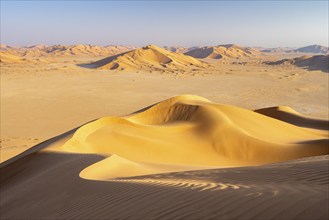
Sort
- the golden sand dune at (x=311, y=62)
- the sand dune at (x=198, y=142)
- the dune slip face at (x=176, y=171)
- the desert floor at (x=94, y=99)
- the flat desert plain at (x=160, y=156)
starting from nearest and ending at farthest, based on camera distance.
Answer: the dune slip face at (x=176, y=171), the flat desert plain at (x=160, y=156), the sand dune at (x=198, y=142), the desert floor at (x=94, y=99), the golden sand dune at (x=311, y=62)

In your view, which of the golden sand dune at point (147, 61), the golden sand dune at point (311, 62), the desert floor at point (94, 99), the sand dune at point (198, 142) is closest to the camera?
the sand dune at point (198, 142)

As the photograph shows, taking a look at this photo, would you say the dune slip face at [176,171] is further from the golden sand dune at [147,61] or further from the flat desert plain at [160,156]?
the golden sand dune at [147,61]

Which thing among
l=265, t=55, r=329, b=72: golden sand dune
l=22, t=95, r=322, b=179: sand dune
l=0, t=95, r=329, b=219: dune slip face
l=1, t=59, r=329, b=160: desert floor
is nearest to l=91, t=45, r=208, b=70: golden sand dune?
l=265, t=55, r=329, b=72: golden sand dune

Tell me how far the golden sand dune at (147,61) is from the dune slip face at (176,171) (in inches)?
1611

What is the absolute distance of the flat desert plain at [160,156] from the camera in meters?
2.95

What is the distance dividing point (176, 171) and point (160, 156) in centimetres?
322

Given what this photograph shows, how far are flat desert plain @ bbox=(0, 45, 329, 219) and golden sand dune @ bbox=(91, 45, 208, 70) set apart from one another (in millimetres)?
27109

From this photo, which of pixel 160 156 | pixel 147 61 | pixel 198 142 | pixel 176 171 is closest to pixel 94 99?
pixel 198 142

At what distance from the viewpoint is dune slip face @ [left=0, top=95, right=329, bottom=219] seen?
277cm

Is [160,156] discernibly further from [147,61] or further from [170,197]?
[147,61]

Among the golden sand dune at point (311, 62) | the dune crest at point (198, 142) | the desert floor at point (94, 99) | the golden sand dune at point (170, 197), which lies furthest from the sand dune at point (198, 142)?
the golden sand dune at point (311, 62)

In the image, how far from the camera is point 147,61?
62.5 m

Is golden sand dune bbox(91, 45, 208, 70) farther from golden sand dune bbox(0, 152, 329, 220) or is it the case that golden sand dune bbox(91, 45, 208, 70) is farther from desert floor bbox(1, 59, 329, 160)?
golden sand dune bbox(0, 152, 329, 220)

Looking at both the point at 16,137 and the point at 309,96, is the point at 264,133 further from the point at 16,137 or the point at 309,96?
the point at 309,96
